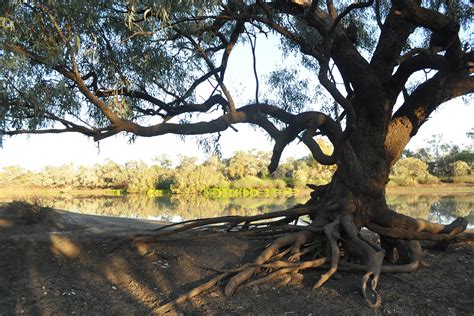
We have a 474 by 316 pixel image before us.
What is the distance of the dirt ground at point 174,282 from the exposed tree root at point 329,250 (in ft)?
0.33

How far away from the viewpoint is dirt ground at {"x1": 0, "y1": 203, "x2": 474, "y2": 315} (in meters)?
3.62

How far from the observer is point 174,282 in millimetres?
4227

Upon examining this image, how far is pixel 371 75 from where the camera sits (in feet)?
16.5

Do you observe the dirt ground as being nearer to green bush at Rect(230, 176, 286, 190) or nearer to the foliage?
the foliage

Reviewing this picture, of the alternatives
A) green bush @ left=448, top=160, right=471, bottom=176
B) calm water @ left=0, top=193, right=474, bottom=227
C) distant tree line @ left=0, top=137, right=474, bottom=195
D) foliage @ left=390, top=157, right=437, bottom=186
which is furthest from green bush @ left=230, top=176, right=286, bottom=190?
green bush @ left=448, top=160, right=471, bottom=176

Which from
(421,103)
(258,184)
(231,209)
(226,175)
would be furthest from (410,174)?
(421,103)

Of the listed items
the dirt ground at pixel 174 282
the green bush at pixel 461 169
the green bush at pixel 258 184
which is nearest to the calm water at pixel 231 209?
the dirt ground at pixel 174 282

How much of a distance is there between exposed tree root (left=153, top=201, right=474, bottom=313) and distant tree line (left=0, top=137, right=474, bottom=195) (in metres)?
23.5

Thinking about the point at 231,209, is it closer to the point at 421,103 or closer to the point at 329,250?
the point at 421,103

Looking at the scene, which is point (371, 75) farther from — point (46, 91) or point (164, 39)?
point (46, 91)

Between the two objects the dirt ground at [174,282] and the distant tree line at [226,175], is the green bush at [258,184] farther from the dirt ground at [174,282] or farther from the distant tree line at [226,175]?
the dirt ground at [174,282]

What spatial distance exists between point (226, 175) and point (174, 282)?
3503 cm

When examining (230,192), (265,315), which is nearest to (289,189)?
(230,192)

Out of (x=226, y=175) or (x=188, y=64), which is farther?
(x=226, y=175)
